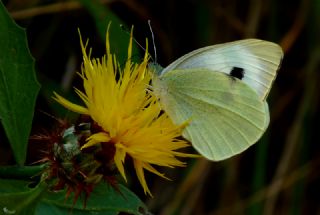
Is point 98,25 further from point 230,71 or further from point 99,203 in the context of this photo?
point 99,203

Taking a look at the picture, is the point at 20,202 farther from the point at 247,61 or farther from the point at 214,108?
the point at 247,61

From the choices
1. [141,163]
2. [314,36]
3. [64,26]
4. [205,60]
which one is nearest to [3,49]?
[141,163]

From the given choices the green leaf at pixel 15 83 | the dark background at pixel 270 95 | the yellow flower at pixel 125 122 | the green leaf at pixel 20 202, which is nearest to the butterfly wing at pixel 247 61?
the yellow flower at pixel 125 122

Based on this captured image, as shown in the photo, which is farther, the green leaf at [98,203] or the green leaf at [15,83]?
the green leaf at [15,83]

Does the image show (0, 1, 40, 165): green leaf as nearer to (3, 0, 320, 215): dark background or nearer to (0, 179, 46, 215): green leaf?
(0, 179, 46, 215): green leaf

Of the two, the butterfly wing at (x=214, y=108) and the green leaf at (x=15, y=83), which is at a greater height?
the green leaf at (x=15, y=83)

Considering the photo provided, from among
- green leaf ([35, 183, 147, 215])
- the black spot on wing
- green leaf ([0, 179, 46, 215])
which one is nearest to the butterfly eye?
the black spot on wing

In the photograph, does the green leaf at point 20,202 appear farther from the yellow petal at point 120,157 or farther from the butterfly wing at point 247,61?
the butterfly wing at point 247,61
